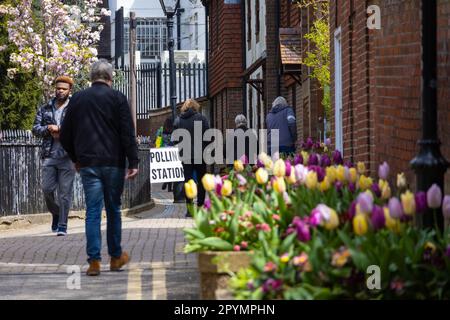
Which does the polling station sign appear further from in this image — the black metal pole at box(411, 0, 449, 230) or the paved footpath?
the black metal pole at box(411, 0, 449, 230)

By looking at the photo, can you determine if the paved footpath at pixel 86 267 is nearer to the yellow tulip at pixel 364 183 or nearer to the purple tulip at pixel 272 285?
the yellow tulip at pixel 364 183

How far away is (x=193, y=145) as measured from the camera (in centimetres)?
1842

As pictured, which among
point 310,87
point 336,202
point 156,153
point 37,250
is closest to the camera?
point 336,202

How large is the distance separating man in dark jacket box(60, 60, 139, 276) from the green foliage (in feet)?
51.3

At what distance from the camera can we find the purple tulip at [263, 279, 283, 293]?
240 inches

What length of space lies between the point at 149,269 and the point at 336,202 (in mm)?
3695

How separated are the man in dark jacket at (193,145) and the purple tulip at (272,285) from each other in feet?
39.1

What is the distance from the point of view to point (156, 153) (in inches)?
931

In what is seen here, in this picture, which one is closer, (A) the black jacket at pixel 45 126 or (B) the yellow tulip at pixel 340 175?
(B) the yellow tulip at pixel 340 175

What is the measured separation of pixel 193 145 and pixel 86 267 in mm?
7181

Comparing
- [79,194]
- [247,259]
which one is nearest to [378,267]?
[247,259]

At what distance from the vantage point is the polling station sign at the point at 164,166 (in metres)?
23.4

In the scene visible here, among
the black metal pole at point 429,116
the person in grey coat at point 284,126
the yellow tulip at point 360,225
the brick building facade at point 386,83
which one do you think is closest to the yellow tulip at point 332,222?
the yellow tulip at point 360,225

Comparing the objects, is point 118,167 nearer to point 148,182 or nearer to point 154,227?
point 154,227
